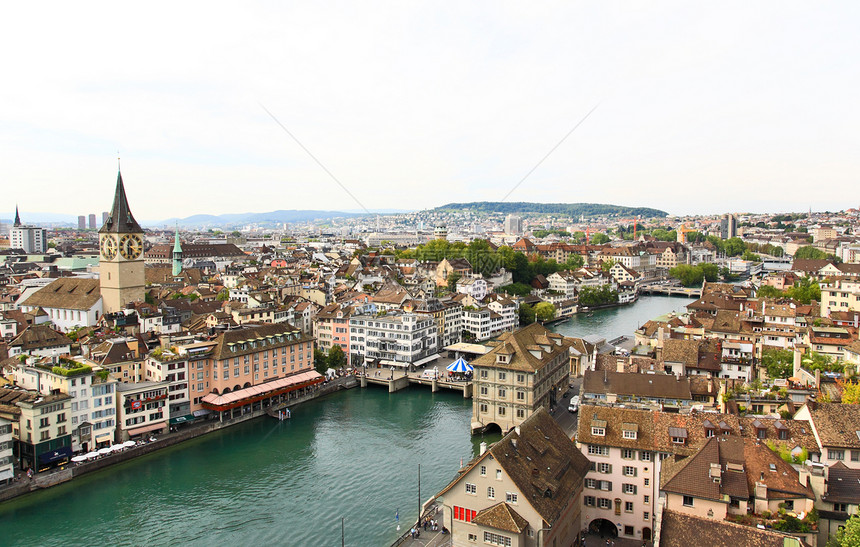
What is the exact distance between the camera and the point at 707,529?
11.5 metres

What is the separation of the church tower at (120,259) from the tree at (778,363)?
39.1 metres

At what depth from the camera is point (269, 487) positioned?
73.8ft

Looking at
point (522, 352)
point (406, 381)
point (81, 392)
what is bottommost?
point (406, 381)

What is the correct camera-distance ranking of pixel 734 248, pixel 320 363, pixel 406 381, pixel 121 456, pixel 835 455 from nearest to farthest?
pixel 835 455, pixel 121 456, pixel 406 381, pixel 320 363, pixel 734 248

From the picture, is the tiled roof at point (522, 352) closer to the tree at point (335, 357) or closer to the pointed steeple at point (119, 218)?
the tree at point (335, 357)

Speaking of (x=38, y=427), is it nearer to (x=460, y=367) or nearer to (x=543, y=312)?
(x=460, y=367)

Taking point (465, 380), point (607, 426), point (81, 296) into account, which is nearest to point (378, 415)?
point (465, 380)

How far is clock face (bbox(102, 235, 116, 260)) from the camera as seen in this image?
42094 mm

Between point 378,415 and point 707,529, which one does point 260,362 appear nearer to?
point 378,415

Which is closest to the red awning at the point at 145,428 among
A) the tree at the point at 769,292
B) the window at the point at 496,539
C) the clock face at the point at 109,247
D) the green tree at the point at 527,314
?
the window at the point at 496,539

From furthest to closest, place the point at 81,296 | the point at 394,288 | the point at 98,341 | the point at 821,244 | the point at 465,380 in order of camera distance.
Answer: the point at 821,244, the point at 394,288, the point at 81,296, the point at 465,380, the point at 98,341

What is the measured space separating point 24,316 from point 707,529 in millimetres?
42110

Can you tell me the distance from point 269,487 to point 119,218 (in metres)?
28.3

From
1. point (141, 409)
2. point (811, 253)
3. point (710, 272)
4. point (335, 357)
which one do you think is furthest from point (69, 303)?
point (811, 253)
